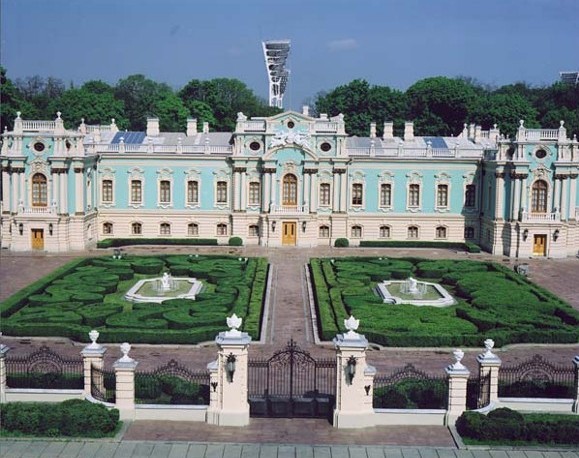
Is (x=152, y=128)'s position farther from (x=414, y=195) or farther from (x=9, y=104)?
(x=9, y=104)

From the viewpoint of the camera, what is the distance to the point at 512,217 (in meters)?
46.3

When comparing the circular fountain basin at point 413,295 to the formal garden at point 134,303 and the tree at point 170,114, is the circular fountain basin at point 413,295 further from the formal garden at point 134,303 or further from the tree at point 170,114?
the tree at point 170,114

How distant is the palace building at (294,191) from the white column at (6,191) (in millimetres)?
71

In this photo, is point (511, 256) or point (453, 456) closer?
point (453, 456)

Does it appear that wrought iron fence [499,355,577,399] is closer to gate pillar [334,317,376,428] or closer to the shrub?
gate pillar [334,317,376,428]

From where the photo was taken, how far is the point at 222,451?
58.0ft

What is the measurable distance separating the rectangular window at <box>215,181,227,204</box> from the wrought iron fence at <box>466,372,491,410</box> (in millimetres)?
30422

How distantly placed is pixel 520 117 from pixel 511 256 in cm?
3560

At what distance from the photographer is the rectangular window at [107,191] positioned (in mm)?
49938

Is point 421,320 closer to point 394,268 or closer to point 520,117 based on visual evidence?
point 394,268

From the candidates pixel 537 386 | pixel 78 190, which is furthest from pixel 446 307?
pixel 78 190

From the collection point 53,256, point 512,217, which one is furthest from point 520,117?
point 53,256

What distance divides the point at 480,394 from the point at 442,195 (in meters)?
30.7

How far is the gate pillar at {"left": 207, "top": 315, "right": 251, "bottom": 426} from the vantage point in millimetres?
19250
